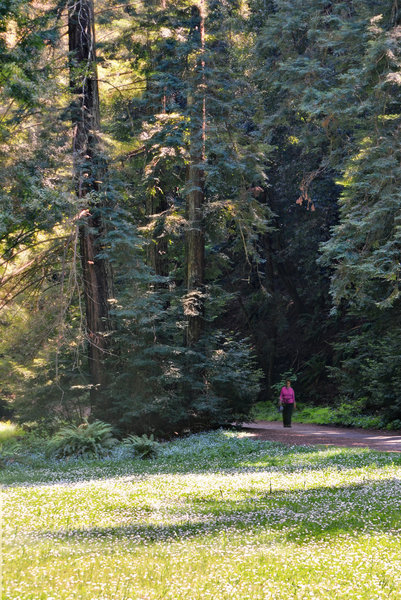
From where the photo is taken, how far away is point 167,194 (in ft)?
86.7

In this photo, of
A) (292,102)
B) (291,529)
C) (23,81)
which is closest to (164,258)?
(292,102)

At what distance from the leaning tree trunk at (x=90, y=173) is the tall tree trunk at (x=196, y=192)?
3053 mm

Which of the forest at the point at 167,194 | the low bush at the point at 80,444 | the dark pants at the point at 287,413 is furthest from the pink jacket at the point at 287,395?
the low bush at the point at 80,444

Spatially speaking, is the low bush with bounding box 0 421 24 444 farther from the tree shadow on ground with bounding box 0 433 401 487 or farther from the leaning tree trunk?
the tree shadow on ground with bounding box 0 433 401 487

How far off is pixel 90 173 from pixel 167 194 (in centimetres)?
568

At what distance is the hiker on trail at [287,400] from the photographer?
23156 millimetres

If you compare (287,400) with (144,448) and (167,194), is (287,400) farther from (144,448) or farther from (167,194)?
(167,194)

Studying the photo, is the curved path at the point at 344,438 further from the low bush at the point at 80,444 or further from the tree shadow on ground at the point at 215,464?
the low bush at the point at 80,444

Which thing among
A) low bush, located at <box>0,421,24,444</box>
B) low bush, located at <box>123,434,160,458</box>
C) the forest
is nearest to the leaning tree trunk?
the forest

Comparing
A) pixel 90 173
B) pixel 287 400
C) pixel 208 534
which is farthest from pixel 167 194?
pixel 208 534

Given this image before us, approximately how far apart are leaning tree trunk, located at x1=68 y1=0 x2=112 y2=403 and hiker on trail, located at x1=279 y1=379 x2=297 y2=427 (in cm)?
643

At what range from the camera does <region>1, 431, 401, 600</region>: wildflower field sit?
5398 millimetres

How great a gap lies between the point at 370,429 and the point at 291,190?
12068 millimetres

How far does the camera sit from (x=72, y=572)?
565 centimetres
